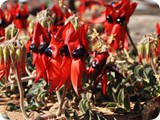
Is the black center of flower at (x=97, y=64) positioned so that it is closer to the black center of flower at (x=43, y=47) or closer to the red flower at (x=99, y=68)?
the red flower at (x=99, y=68)

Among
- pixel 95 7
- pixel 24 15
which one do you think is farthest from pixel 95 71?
pixel 95 7

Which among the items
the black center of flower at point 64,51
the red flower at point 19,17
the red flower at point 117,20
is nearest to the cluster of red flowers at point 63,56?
the black center of flower at point 64,51

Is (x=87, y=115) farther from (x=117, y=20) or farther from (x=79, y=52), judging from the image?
(x=117, y=20)

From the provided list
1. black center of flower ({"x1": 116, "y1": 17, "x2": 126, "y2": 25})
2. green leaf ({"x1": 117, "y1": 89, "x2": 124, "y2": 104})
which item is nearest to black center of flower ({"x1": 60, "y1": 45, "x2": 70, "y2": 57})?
green leaf ({"x1": 117, "y1": 89, "x2": 124, "y2": 104})

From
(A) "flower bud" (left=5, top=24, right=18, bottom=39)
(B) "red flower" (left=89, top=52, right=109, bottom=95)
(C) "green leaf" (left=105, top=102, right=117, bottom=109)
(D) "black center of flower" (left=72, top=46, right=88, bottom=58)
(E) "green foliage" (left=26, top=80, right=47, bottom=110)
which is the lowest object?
(C) "green leaf" (left=105, top=102, right=117, bottom=109)

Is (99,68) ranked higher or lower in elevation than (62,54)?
lower

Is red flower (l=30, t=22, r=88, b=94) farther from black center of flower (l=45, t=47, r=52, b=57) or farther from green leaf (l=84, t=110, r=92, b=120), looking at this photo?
green leaf (l=84, t=110, r=92, b=120)

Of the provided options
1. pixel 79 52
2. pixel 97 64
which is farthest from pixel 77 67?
pixel 97 64

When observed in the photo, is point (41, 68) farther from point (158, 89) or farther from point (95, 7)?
point (95, 7)

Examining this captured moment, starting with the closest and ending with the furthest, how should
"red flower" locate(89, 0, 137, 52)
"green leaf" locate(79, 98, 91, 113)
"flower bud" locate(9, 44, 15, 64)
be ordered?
"flower bud" locate(9, 44, 15, 64) < "green leaf" locate(79, 98, 91, 113) < "red flower" locate(89, 0, 137, 52)

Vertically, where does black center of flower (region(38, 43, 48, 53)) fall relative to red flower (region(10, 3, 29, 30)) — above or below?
below

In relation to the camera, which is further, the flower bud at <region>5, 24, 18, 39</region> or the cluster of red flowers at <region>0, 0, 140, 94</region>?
the flower bud at <region>5, 24, 18, 39</region>

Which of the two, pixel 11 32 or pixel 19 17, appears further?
pixel 19 17
